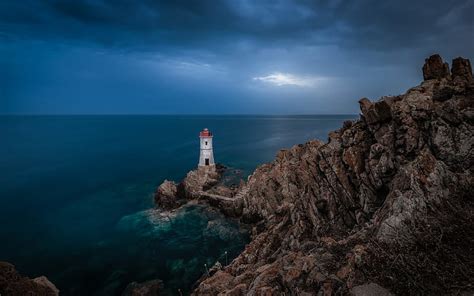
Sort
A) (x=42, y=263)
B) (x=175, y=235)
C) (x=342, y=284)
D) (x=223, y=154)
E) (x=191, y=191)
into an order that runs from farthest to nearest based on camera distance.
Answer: (x=223, y=154) < (x=191, y=191) < (x=175, y=235) < (x=42, y=263) < (x=342, y=284)

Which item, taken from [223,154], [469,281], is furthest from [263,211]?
[223,154]

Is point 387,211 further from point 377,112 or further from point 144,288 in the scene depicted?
point 144,288

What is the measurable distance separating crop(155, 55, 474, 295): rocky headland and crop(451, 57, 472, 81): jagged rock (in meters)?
0.06

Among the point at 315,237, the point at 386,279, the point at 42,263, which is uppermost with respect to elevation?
the point at 386,279

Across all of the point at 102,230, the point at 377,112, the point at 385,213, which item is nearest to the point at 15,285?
the point at 102,230

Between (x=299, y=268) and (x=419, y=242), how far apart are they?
14.8ft

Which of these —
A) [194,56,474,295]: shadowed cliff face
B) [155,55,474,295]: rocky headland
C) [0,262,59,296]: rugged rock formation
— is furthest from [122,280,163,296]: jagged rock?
[194,56,474,295]: shadowed cliff face

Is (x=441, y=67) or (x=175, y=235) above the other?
(x=441, y=67)

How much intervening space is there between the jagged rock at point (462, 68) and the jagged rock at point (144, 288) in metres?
29.1

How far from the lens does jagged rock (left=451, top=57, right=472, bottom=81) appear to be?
A: 19250 millimetres

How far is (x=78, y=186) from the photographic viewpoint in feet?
203

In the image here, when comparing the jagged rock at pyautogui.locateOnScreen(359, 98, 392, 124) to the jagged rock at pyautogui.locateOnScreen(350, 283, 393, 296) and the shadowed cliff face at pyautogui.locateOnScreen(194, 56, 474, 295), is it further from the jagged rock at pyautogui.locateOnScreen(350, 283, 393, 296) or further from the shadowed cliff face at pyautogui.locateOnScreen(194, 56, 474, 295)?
the jagged rock at pyautogui.locateOnScreen(350, 283, 393, 296)

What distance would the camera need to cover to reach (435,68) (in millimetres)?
21172

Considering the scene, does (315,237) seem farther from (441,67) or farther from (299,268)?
(441,67)
